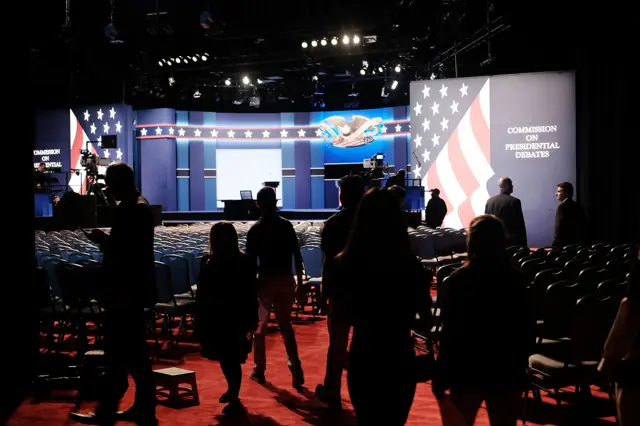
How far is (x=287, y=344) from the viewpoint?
511 centimetres

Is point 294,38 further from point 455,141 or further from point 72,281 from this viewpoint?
point 72,281

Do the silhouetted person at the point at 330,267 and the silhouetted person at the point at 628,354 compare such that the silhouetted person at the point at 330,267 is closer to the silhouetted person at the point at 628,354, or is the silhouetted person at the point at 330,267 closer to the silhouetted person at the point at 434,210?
the silhouetted person at the point at 628,354

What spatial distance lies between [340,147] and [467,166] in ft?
33.7

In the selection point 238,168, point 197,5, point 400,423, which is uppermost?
point 197,5

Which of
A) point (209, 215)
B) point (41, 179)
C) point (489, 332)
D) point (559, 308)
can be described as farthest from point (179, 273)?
point (209, 215)

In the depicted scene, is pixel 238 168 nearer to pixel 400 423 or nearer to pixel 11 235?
pixel 11 235

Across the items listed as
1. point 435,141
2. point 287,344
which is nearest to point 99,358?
point 287,344

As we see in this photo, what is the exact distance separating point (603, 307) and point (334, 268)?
1911mm

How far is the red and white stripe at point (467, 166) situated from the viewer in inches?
579

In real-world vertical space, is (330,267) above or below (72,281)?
above

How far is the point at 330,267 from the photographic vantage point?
4.18m

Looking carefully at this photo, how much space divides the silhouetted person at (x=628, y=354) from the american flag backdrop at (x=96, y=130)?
2059 centimetres

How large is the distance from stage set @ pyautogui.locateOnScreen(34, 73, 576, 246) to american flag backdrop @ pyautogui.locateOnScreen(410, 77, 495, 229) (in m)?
0.02

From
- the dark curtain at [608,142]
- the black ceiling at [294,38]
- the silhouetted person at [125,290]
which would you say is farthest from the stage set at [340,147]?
the silhouetted person at [125,290]
